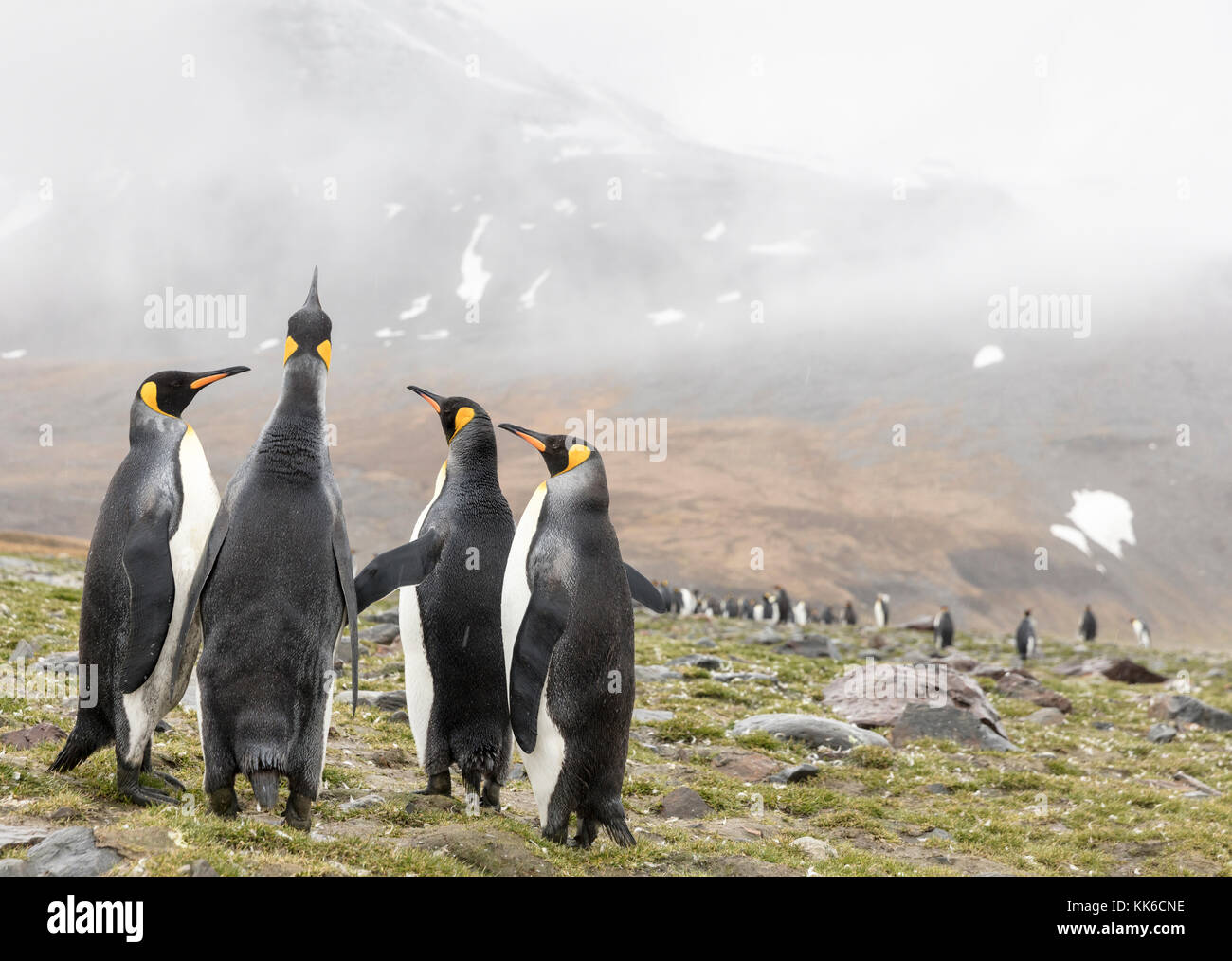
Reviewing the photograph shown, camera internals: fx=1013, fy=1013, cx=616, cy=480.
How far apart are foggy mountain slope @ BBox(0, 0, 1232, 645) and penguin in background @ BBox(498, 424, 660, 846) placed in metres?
54.3

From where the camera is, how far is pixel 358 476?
75.6m

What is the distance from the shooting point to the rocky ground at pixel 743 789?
15.1 ft

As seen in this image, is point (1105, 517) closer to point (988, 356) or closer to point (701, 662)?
point (988, 356)

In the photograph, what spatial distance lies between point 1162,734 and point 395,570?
1093cm

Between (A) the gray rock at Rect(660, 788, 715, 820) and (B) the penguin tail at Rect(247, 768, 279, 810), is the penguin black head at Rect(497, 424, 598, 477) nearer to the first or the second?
(B) the penguin tail at Rect(247, 768, 279, 810)

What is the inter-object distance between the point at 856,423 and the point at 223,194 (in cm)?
10566

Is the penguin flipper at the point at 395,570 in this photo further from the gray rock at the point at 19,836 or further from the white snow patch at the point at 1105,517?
the white snow patch at the point at 1105,517

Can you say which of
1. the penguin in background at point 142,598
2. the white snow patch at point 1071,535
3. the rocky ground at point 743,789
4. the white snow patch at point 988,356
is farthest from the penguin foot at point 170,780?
the white snow patch at point 988,356

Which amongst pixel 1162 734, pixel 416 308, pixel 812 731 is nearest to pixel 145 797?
pixel 812 731

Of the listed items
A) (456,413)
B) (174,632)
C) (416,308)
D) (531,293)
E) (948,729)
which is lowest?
(948,729)

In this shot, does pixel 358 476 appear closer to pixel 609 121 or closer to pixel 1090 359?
pixel 1090 359

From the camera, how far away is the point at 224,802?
16.2ft
